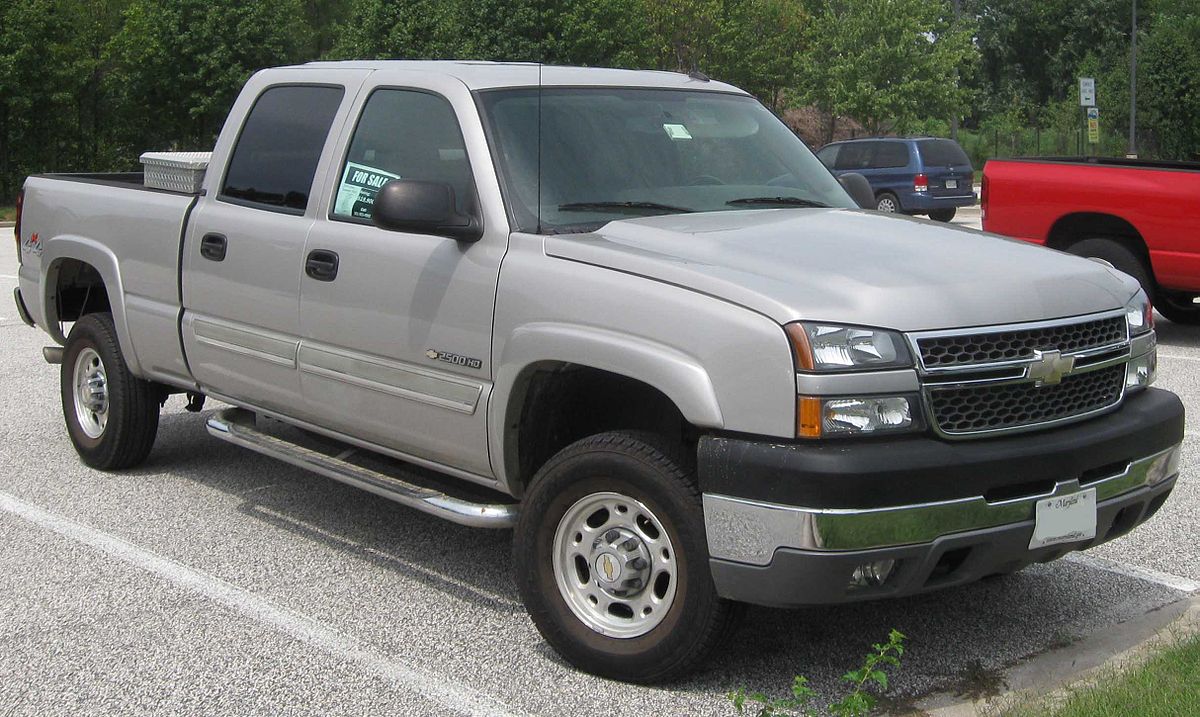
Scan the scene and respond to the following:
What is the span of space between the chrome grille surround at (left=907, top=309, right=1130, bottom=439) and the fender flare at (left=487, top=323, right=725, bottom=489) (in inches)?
24.0

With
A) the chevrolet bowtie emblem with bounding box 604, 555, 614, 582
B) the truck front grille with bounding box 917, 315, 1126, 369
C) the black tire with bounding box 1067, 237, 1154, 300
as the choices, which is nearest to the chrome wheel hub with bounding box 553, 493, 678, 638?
the chevrolet bowtie emblem with bounding box 604, 555, 614, 582

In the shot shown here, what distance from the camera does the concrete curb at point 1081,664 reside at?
4.18 m

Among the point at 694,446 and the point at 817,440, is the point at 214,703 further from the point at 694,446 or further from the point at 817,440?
the point at 817,440

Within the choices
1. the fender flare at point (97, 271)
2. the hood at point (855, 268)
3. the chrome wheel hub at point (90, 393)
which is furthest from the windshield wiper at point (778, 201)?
the chrome wheel hub at point (90, 393)

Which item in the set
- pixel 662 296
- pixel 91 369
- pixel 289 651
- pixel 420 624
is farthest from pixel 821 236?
pixel 91 369

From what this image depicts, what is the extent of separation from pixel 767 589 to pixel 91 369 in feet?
14.9

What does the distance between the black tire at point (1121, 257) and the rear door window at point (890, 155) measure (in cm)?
1705

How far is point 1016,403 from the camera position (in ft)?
13.4

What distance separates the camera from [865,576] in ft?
Answer: 13.0

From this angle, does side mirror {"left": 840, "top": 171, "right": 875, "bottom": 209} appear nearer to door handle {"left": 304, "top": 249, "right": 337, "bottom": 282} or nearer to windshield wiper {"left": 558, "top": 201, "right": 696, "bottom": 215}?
windshield wiper {"left": 558, "top": 201, "right": 696, "bottom": 215}

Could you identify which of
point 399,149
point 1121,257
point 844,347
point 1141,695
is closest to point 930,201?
point 1121,257

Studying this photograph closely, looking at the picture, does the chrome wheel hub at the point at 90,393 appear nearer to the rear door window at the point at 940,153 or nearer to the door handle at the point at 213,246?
the door handle at the point at 213,246

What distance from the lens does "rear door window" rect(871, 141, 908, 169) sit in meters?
28.0

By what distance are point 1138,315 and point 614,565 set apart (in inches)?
77.0
